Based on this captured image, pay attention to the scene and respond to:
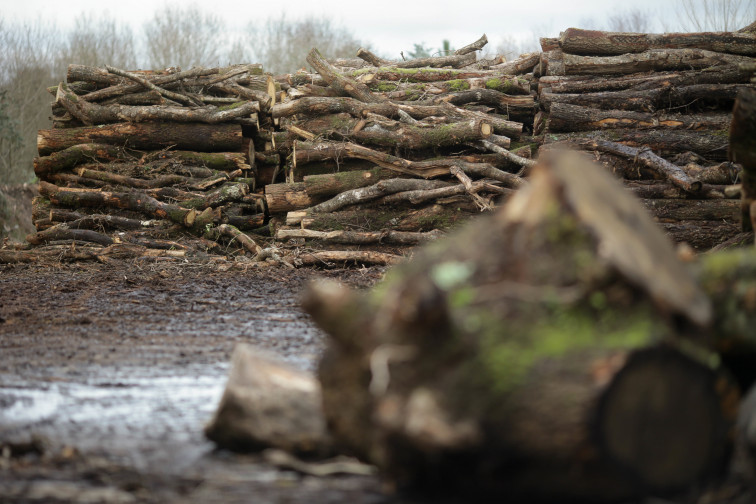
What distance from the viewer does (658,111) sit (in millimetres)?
11766

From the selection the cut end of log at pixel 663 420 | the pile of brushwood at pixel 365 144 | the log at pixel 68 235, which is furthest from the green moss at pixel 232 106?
the cut end of log at pixel 663 420

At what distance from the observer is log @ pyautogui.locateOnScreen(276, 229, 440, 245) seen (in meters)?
11.3

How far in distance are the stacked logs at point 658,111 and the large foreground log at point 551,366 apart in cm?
855

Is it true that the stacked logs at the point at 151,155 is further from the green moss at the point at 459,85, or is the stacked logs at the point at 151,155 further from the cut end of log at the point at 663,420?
the cut end of log at the point at 663,420

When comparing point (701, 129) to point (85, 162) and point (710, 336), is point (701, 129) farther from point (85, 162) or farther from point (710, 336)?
point (85, 162)

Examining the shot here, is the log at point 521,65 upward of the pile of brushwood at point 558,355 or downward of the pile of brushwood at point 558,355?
upward

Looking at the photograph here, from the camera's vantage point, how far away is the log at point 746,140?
14.5ft

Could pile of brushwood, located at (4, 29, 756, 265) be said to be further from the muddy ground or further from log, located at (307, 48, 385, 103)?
the muddy ground

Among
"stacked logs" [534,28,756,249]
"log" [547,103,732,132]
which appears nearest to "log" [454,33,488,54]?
"stacked logs" [534,28,756,249]

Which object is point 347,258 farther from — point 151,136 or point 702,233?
point 702,233

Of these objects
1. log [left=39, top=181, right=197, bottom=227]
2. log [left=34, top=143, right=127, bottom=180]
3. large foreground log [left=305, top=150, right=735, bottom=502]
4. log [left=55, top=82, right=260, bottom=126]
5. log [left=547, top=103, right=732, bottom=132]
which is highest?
log [left=55, top=82, right=260, bottom=126]

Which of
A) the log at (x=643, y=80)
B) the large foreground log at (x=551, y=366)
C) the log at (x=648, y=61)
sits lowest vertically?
the large foreground log at (x=551, y=366)

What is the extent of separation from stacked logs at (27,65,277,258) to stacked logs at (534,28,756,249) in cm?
570

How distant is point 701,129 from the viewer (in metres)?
11.4
